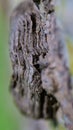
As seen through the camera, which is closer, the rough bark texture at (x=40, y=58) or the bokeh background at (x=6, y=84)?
the rough bark texture at (x=40, y=58)

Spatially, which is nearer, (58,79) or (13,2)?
(58,79)

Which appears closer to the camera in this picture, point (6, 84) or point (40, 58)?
point (40, 58)

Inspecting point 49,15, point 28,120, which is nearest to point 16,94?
point 28,120

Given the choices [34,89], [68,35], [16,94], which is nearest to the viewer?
[68,35]

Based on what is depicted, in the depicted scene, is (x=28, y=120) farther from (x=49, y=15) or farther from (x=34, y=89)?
(x=49, y=15)

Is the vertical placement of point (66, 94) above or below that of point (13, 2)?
below

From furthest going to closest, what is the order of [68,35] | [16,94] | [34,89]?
[16,94]
[34,89]
[68,35]

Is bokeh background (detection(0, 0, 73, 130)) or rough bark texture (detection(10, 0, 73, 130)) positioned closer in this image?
rough bark texture (detection(10, 0, 73, 130))

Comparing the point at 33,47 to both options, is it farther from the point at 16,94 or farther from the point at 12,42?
the point at 16,94
